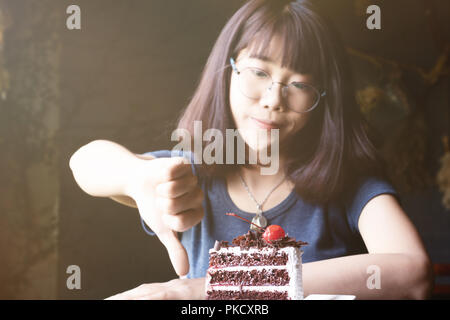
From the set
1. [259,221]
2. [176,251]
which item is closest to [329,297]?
[259,221]

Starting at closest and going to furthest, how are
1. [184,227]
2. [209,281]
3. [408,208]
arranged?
[209,281] < [184,227] < [408,208]

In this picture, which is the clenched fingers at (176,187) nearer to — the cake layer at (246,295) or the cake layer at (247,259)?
the cake layer at (247,259)

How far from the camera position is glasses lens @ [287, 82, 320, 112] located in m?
3.15

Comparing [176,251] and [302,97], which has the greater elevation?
[302,97]

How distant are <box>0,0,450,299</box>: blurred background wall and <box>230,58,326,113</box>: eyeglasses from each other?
0.30 meters

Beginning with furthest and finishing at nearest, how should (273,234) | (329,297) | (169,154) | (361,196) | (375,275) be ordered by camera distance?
(169,154) → (361,196) → (375,275) → (329,297) → (273,234)

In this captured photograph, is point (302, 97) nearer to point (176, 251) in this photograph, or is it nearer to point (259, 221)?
point (259, 221)

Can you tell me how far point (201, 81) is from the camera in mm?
3232

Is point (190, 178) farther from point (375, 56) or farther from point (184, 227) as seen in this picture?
point (375, 56)

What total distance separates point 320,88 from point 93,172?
1.52 metres

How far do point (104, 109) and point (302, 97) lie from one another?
126 centimetres

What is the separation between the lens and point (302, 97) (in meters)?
3.17

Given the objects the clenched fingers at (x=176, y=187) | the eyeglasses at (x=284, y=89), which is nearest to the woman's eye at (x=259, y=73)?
the eyeglasses at (x=284, y=89)

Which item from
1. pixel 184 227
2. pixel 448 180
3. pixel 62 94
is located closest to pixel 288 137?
pixel 184 227
